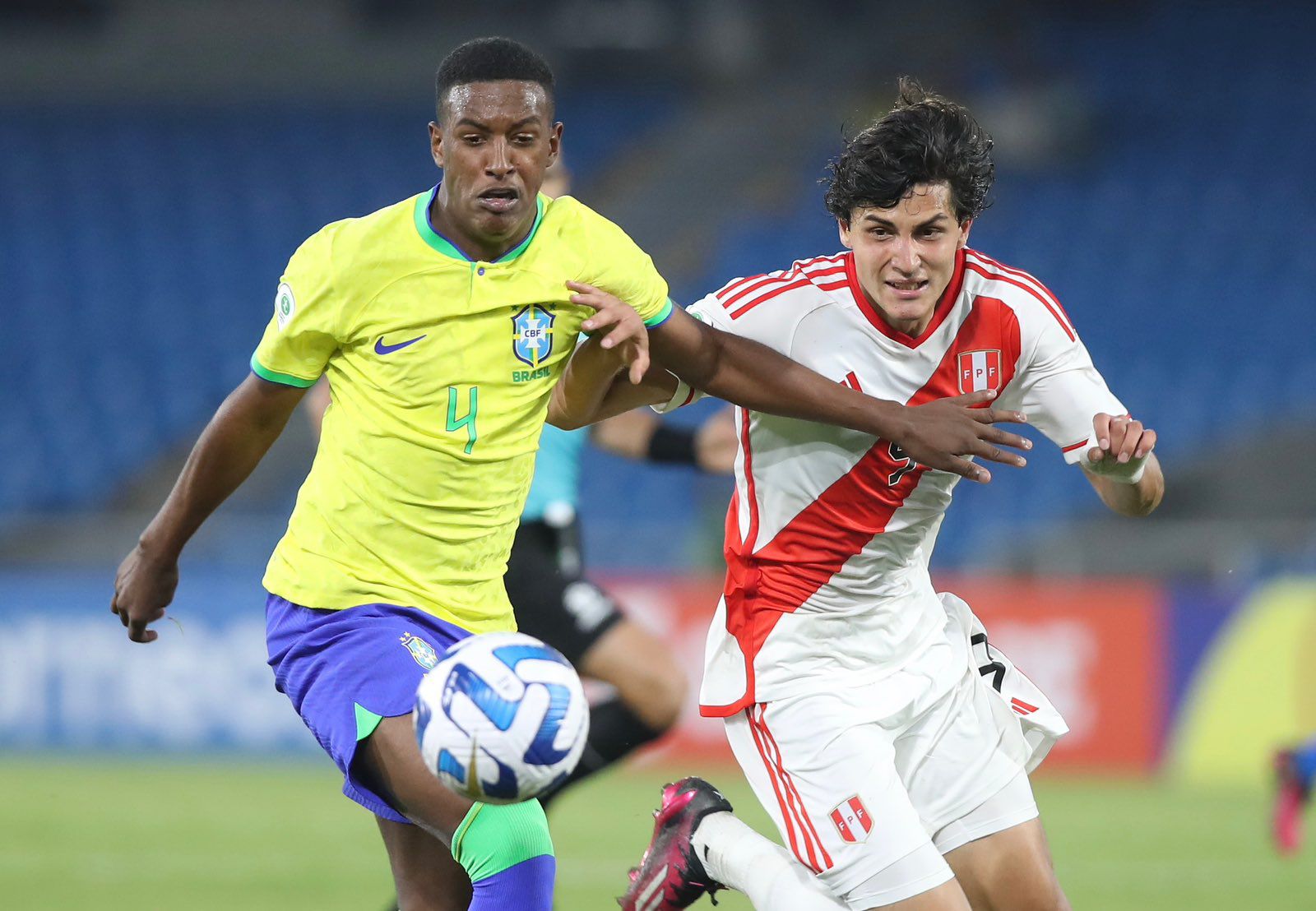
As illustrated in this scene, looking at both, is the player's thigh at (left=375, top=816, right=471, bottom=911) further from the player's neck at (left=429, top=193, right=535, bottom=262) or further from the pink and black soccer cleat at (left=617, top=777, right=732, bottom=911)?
the player's neck at (left=429, top=193, right=535, bottom=262)

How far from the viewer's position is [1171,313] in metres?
16.8

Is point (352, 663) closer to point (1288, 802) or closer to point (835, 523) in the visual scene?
point (835, 523)

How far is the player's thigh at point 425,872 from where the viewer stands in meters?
4.42

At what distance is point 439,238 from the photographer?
4074 mm

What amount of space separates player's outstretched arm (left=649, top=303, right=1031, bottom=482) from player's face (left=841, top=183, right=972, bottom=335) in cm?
26

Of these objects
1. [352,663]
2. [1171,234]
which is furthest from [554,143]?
[1171,234]

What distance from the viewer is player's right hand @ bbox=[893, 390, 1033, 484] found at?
13.9ft

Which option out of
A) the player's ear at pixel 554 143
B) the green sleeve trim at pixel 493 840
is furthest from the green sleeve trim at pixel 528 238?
the green sleeve trim at pixel 493 840

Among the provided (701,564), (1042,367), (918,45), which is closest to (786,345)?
(1042,367)

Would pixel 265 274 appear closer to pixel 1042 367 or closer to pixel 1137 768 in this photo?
pixel 1137 768

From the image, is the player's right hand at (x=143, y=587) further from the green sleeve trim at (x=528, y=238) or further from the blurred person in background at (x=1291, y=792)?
the blurred person in background at (x=1291, y=792)

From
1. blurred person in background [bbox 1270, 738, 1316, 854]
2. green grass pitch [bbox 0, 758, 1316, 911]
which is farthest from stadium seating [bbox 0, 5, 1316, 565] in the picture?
blurred person in background [bbox 1270, 738, 1316, 854]

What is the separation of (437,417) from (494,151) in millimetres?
620

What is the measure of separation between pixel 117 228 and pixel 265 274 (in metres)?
1.83
